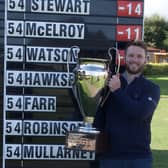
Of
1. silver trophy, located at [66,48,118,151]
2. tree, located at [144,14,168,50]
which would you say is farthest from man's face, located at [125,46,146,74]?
tree, located at [144,14,168,50]

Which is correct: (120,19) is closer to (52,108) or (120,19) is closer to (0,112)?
(52,108)

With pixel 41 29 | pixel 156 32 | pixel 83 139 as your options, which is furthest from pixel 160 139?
pixel 156 32

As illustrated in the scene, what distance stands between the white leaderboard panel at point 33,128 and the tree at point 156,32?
61.7 m

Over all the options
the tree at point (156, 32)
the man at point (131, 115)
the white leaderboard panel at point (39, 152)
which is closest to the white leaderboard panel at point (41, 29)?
the white leaderboard panel at point (39, 152)

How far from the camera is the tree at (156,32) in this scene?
2672 inches

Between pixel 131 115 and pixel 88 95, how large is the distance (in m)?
0.57

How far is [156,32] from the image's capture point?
68375 mm

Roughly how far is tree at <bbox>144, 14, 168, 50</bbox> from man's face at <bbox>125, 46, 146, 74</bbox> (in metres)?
63.1

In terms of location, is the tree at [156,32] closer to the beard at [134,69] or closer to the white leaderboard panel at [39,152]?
the white leaderboard panel at [39,152]

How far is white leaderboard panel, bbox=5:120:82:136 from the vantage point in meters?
5.56

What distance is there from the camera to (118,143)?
4.10 m

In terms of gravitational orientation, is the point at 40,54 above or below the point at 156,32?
below

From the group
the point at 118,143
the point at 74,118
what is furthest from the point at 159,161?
the point at 118,143

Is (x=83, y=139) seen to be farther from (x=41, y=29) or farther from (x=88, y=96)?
(x=41, y=29)
